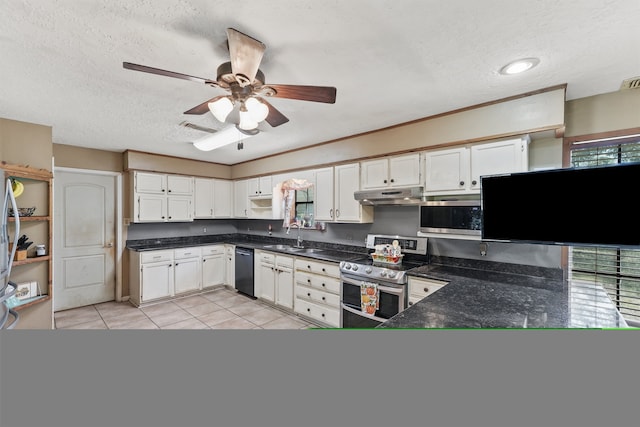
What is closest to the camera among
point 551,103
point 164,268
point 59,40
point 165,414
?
point 165,414

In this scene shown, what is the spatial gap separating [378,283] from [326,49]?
207 centimetres

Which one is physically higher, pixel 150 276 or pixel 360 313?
pixel 150 276

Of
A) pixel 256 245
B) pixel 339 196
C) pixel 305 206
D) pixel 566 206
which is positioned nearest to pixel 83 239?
pixel 256 245

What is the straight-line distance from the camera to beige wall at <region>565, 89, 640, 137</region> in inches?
81.2

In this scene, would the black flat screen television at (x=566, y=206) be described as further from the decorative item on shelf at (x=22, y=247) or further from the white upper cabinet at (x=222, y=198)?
the white upper cabinet at (x=222, y=198)

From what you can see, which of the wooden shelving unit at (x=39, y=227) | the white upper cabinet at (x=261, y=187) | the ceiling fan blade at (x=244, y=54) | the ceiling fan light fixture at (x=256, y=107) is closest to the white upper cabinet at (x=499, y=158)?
the ceiling fan light fixture at (x=256, y=107)

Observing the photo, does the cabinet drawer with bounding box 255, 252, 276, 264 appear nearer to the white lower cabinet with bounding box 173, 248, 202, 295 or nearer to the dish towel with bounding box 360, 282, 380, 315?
the white lower cabinet with bounding box 173, 248, 202, 295

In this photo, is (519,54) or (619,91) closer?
(519,54)

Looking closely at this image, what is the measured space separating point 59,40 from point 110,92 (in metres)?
0.67

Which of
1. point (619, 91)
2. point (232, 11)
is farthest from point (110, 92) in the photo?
point (619, 91)

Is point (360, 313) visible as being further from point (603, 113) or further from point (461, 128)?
point (603, 113)

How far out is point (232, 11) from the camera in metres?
1.30

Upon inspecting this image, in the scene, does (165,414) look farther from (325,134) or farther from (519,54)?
(325,134)

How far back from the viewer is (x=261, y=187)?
470 cm
